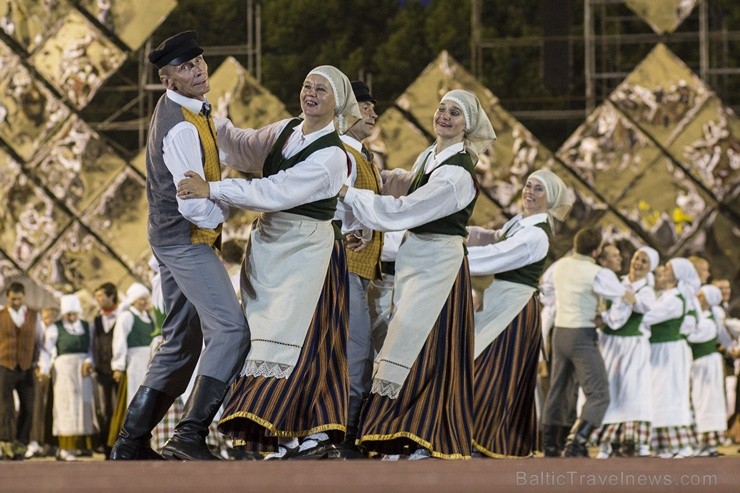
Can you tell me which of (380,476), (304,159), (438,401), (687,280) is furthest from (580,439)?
(380,476)

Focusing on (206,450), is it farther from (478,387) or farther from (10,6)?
(10,6)

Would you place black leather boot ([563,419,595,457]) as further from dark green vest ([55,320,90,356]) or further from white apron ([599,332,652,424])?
dark green vest ([55,320,90,356])

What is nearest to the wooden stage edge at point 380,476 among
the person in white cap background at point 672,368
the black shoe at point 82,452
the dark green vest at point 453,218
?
the dark green vest at point 453,218

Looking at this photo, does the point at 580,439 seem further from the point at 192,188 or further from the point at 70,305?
the point at 192,188

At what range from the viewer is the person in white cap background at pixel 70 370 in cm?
954

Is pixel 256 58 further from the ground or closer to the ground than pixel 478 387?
further from the ground

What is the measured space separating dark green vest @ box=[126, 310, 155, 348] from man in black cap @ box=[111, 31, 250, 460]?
171 inches

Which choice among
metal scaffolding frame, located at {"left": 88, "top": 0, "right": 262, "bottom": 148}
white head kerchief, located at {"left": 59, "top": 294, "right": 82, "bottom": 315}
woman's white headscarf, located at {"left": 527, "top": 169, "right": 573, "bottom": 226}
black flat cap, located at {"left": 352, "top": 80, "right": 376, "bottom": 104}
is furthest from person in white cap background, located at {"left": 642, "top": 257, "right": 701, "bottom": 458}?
metal scaffolding frame, located at {"left": 88, "top": 0, "right": 262, "bottom": 148}

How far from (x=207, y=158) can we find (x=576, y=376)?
392 centimetres

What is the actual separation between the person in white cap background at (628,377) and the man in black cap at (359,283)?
2.91 metres

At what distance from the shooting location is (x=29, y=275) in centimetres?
1100

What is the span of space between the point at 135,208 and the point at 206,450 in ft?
21.8

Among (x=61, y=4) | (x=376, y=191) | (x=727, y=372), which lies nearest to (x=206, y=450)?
(x=376, y=191)

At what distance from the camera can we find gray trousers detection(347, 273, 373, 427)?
533cm
